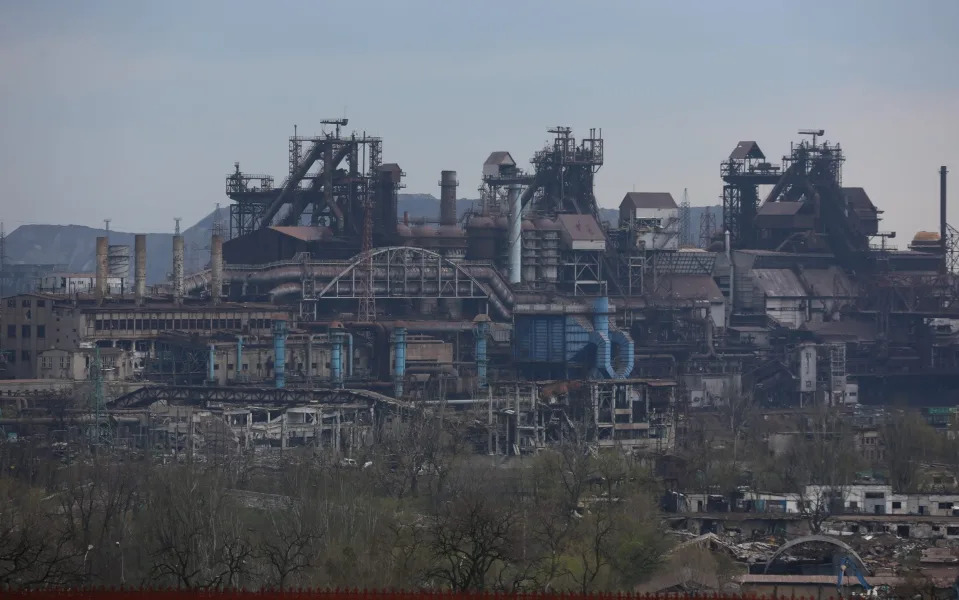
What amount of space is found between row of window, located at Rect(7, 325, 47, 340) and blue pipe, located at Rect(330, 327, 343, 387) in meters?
10.5

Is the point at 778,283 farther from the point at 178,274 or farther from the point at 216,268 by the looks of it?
the point at 178,274

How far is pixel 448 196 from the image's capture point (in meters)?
96.4

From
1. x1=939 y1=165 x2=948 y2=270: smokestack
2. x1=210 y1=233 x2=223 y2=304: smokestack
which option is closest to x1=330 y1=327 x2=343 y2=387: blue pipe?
x1=210 y1=233 x2=223 y2=304: smokestack

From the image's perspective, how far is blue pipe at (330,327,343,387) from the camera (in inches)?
3285

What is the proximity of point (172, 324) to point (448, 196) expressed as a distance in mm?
14525

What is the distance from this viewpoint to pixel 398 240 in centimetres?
9319

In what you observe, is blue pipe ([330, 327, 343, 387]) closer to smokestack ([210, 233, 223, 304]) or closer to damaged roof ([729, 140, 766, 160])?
smokestack ([210, 233, 223, 304])

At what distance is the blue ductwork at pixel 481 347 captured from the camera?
278 ft

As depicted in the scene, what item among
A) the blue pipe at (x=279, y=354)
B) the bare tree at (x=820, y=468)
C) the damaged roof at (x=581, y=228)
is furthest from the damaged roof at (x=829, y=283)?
the blue pipe at (x=279, y=354)

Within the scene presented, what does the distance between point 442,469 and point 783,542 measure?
13.2m

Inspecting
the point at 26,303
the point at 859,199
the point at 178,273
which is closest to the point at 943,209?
the point at 859,199

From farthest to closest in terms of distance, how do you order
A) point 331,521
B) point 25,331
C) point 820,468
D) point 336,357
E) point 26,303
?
point 26,303 < point 25,331 < point 336,357 < point 820,468 < point 331,521

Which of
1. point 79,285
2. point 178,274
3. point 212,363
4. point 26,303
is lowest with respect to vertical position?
point 212,363

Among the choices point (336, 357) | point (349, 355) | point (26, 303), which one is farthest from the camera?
point (26, 303)
